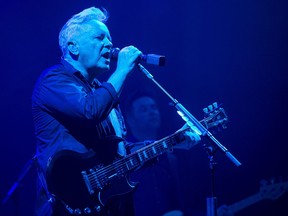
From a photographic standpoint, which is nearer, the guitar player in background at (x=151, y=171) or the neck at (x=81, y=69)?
the neck at (x=81, y=69)

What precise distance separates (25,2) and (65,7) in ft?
1.23

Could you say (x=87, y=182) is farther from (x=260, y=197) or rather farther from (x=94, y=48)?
(x=260, y=197)

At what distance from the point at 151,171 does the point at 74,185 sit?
1753mm

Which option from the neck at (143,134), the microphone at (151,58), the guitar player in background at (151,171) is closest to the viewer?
the microphone at (151,58)

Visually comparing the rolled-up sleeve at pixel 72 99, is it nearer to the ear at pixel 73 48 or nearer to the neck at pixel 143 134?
the ear at pixel 73 48

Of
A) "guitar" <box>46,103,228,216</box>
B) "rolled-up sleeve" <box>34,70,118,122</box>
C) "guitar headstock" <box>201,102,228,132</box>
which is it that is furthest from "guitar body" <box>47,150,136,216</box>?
"guitar headstock" <box>201,102,228,132</box>

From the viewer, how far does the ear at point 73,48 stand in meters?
1.96

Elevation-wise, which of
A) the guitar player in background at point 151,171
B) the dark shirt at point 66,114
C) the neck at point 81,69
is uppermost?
the neck at point 81,69

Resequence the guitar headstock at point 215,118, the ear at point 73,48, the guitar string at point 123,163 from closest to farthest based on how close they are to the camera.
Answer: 1. the guitar string at point 123,163
2. the ear at point 73,48
3. the guitar headstock at point 215,118

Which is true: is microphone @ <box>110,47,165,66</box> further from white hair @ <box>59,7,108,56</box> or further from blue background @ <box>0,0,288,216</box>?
blue background @ <box>0,0,288,216</box>

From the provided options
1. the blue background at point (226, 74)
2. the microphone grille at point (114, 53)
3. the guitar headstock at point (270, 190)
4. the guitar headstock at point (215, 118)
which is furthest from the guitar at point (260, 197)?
the microphone grille at point (114, 53)

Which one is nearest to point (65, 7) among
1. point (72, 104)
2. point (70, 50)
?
point (70, 50)

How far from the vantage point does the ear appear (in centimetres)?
196

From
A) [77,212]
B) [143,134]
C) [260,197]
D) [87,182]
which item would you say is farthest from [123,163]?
[260,197]
